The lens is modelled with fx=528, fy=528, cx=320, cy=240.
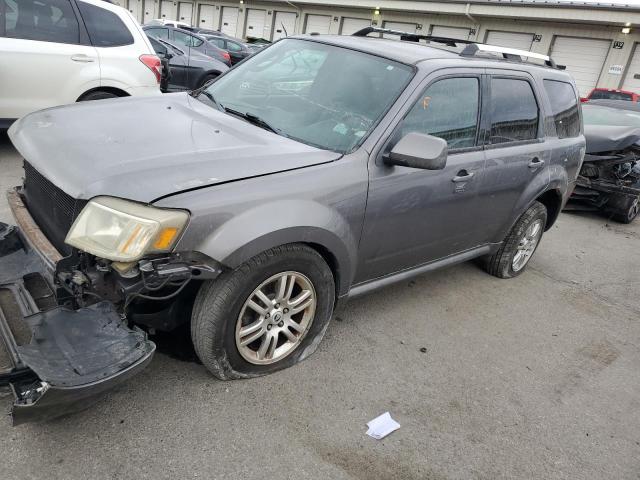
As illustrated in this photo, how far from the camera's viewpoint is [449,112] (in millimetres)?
3438

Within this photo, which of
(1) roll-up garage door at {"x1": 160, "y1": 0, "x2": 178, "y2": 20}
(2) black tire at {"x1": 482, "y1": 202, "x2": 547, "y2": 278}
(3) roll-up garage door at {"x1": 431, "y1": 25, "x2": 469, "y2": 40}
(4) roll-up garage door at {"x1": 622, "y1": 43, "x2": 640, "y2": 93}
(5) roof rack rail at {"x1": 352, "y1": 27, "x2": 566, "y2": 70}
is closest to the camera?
(5) roof rack rail at {"x1": 352, "y1": 27, "x2": 566, "y2": 70}

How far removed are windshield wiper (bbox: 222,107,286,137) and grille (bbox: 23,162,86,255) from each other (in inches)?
46.8

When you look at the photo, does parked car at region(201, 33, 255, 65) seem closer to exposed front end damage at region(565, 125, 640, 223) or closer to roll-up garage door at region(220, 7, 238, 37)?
exposed front end damage at region(565, 125, 640, 223)

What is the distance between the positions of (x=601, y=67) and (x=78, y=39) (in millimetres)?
24913

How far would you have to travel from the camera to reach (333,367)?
3139 mm

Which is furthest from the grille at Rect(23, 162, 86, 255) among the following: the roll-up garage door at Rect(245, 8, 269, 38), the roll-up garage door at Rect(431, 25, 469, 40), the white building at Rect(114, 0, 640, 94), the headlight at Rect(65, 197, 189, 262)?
the roll-up garage door at Rect(245, 8, 269, 38)

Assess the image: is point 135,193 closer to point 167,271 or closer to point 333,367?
point 167,271

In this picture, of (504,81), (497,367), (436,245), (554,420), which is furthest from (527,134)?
(554,420)

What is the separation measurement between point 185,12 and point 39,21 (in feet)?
135

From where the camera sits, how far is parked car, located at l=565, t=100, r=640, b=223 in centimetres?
740

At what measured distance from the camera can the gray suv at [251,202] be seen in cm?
225

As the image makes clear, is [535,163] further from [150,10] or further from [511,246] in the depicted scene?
[150,10]

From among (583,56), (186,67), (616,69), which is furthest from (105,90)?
(583,56)

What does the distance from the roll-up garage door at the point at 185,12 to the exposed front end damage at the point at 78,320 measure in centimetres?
4402
